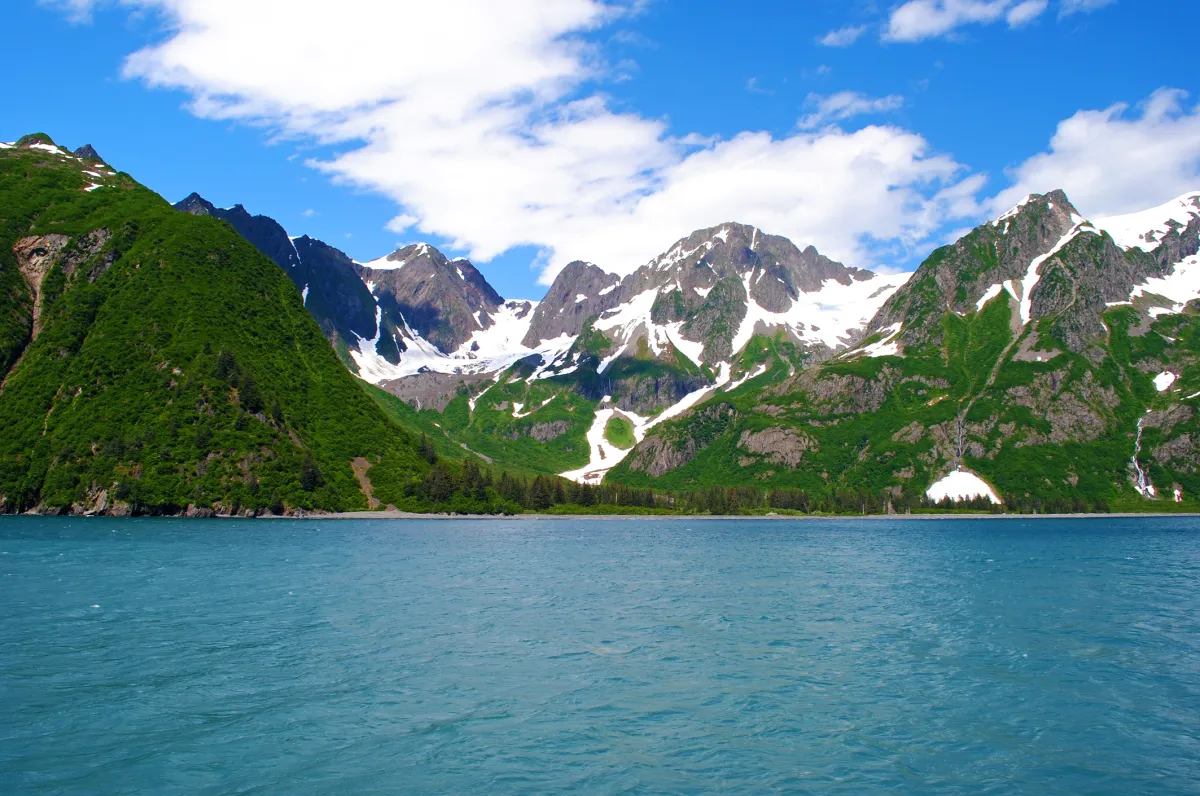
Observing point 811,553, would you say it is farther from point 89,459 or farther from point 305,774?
point 89,459

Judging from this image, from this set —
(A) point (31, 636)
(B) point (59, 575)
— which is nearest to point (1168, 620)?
(A) point (31, 636)

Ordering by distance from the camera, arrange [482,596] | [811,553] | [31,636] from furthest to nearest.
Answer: [811,553] → [482,596] → [31,636]

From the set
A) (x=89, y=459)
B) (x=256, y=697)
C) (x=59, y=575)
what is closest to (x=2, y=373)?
(x=89, y=459)

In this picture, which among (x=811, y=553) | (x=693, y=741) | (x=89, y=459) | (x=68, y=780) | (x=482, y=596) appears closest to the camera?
(x=68, y=780)

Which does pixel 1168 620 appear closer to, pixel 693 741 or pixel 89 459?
pixel 693 741

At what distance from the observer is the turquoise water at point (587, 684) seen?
24.3m

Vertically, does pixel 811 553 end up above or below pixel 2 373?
below

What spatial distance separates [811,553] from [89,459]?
495 ft

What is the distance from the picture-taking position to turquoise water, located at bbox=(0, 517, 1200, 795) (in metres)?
24.3

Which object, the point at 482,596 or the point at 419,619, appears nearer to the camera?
the point at 419,619

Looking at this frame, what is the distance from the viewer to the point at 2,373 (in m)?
196

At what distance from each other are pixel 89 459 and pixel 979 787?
19284 centimetres

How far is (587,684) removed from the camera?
34.9 meters

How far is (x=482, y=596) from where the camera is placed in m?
62.0
